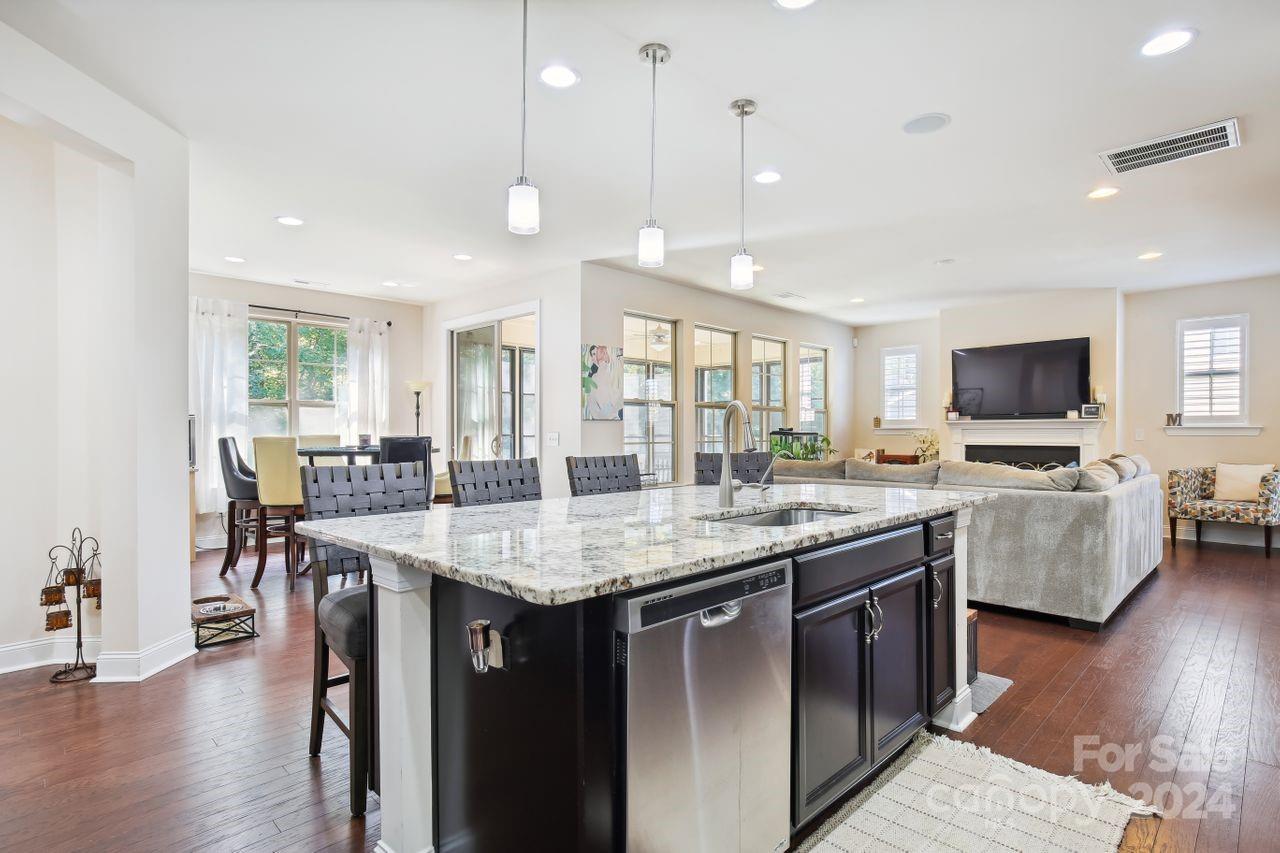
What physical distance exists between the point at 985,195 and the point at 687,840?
4.14 metres

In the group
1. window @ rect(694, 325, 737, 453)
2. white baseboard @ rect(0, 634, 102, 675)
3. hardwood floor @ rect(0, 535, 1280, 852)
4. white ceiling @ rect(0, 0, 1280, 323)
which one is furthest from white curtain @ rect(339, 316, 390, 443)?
white baseboard @ rect(0, 634, 102, 675)

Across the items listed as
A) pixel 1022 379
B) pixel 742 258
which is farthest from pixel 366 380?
pixel 1022 379

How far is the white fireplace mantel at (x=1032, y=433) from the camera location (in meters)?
6.82

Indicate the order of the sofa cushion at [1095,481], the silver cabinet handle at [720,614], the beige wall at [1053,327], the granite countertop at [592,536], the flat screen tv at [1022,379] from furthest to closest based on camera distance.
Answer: the flat screen tv at [1022,379] → the beige wall at [1053,327] → the sofa cushion at [1095,481] → the silver cabinet handle at [720,614] → the granite countertop at [592,536]

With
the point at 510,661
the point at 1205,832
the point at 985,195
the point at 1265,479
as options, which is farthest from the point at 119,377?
the point at 1265,479

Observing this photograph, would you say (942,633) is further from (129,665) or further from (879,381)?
(879,381)

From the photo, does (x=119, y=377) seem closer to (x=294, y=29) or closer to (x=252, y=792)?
(x=294, y=29)

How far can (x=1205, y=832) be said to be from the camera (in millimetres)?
1789

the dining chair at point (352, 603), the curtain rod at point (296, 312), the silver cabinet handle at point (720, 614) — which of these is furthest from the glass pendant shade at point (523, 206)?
the curtain rod at point (296, 312)

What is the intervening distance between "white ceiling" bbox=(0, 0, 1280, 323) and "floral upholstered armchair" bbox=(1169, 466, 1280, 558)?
2157 mm

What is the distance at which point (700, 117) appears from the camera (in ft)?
9.78

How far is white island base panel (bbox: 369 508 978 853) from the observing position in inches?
59.2

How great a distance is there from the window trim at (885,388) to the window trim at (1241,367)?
9.16 feet

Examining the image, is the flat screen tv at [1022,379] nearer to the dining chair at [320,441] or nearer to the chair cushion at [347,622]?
the dining chair at [320,441]
